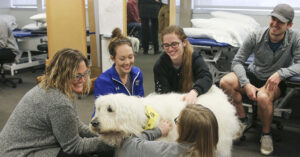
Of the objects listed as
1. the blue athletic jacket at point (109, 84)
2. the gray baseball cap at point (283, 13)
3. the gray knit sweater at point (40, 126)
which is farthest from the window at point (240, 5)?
the gray knit sweater at point (40, 126)

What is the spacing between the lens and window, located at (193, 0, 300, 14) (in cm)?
534

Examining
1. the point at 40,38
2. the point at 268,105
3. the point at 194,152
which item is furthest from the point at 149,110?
the point at 40,38

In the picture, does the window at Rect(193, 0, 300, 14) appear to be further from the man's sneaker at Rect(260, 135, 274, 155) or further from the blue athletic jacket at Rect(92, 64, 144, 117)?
the blue athletic jacket at Rect(92, 64, 144, 117)

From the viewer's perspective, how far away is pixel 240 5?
5.64 meters

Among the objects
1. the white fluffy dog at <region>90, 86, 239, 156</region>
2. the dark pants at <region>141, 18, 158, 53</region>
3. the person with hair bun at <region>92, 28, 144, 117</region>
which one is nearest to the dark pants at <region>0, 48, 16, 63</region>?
the dark pants at <region>141, 18, 158, 53</region>

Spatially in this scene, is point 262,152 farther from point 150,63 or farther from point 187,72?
point 150,63

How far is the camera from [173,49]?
2.12 metres

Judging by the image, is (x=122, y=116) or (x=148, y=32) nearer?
(x=122, y=116)

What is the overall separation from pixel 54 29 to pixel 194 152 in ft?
11.1

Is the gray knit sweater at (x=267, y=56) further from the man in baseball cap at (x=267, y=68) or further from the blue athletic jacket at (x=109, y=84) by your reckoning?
the blue athletic jacket at (x=109, y=84)

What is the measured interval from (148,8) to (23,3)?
15.6ft

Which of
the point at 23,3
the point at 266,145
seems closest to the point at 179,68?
the point at 266,145

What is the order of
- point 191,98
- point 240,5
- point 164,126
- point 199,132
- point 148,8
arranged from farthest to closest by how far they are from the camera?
point 240,5 < point 148,8 < point 191,98 < point 164,126 < point 199,132

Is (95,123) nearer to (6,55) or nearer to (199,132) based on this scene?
(199,132)
